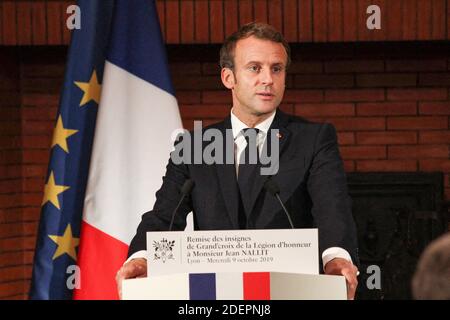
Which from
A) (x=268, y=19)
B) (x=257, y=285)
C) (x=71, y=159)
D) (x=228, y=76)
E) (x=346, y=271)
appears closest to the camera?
(x=257, y=285)

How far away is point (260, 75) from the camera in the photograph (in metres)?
2.82

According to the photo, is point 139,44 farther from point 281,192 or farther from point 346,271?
point 346,271

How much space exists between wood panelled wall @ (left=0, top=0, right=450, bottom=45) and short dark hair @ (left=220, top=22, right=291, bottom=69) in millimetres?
1466

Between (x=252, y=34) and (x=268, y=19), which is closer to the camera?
(x=252, y=34)

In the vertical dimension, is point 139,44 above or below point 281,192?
above

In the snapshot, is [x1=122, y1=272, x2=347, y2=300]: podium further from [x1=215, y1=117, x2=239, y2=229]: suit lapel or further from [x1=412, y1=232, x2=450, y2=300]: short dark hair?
[x1=412, y1=232, x2=450, y2=300]: short dark hair

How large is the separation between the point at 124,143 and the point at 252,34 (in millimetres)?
1137

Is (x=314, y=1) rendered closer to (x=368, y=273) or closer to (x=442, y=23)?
(x=442, y=23)

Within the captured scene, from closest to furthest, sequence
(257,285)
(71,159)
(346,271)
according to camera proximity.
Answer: (257,285), (346,271), (71,159)

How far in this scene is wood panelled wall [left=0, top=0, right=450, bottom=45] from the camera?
439 cm

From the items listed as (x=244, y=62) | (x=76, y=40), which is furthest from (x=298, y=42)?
(x=244, y=62)

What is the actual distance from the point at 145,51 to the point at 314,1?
100cm

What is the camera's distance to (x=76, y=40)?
380 centimetres

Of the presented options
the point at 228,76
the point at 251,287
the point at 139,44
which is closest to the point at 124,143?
the point at 139,44
